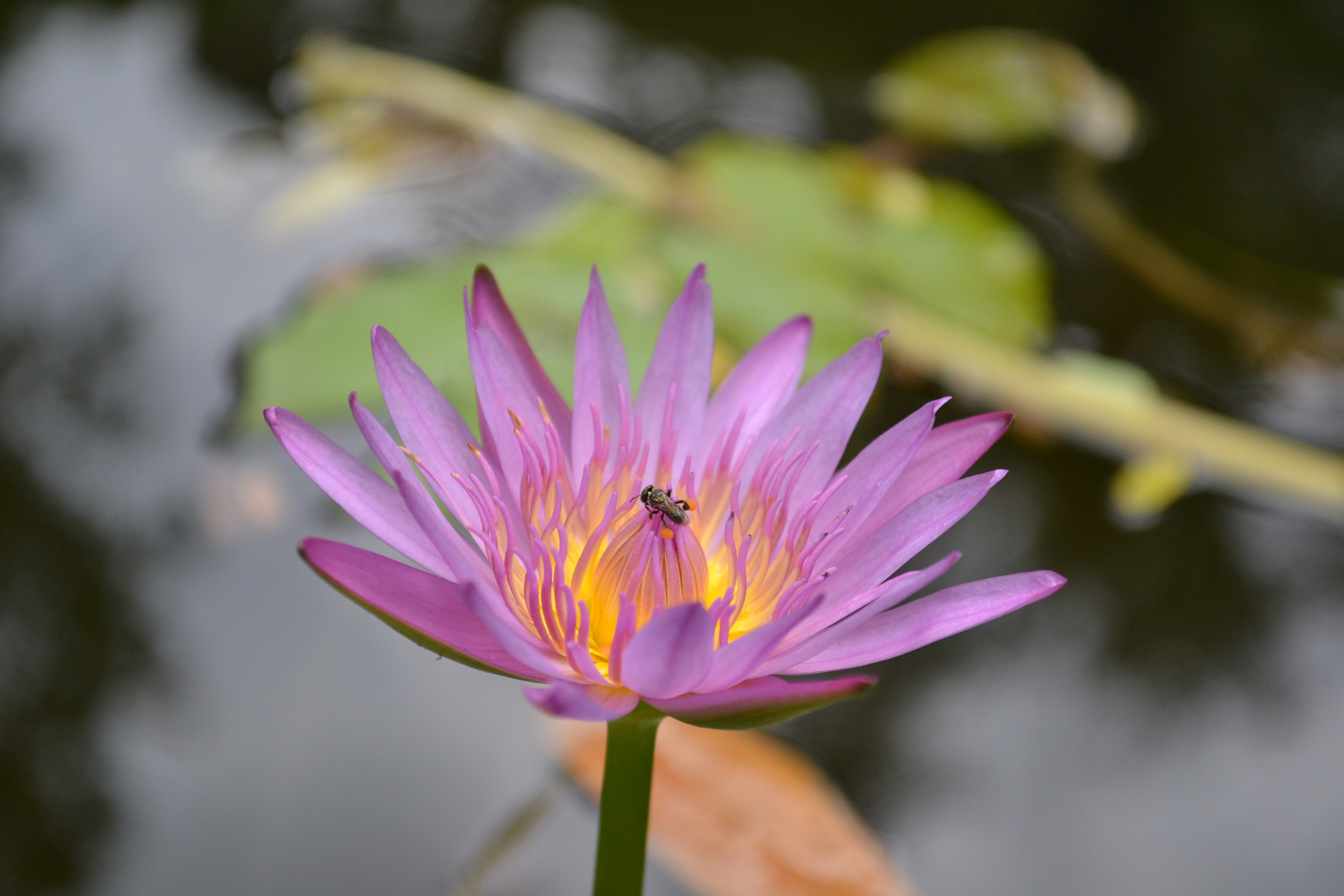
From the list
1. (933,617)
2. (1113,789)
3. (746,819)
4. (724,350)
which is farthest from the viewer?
(724,350)

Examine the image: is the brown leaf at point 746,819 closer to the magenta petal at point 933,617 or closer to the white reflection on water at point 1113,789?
the white reflection on water at point 1113,789

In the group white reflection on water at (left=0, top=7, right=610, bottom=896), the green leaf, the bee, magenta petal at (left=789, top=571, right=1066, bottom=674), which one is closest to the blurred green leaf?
the green leaf

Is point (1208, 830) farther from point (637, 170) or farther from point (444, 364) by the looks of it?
point (637, 170)

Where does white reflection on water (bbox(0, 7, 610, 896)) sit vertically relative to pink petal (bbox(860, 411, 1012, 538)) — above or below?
below

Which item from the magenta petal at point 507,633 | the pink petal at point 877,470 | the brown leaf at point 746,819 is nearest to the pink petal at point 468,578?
the magenta petal at point 507,633

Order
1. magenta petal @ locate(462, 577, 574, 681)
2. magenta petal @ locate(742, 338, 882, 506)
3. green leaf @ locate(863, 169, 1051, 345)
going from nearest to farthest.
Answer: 1. magenta petal @ locate(462, 577, 574, 681)
2. magenta petal @ locate(742, 338, 882, 506)
3. green leaf @ locate(863, 169, 1051, 345)

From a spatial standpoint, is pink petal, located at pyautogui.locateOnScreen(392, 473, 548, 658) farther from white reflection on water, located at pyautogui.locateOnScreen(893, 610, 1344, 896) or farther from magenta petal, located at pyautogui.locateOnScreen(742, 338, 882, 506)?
white reflection on water, located at pyautogui.locateOnScreen(893, 610, 1344, 896)

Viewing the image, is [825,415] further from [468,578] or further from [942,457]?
[468,578]

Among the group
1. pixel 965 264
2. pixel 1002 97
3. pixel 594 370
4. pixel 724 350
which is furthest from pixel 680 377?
pixel 1002 97
